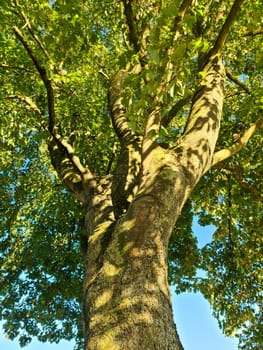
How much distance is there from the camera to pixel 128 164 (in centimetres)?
521

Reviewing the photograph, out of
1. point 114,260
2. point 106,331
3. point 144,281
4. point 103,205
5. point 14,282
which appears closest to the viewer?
point 106,331

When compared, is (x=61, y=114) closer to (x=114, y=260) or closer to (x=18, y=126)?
(x=18, y=126)

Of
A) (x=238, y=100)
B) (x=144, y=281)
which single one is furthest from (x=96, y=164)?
(x=144, y=281)

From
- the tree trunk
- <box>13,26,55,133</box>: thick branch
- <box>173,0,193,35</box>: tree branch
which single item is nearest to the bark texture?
the tree trunk

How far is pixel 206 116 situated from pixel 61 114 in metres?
5.47

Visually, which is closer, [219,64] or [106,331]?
[106,331]

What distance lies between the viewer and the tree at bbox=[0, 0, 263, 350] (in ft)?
10.8

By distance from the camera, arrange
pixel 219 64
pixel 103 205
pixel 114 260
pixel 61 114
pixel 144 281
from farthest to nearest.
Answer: pixel 61 114 < pixel 219 64 < pixel 103 205 < pixel 114 260 < pixel 144 281

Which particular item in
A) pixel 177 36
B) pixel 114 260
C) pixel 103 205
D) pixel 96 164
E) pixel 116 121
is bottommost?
pixel 114 260

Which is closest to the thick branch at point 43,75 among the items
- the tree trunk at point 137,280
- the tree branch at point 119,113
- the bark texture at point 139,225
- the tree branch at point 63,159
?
the tree branch at point 63,159

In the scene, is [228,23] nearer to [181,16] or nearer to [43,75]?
[181,16]

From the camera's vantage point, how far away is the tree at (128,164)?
3307 millimetres

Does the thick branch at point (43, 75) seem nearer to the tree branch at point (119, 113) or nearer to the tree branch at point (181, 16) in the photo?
the tree branch at point (119, 113)

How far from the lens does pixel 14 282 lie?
12.5 meters
